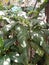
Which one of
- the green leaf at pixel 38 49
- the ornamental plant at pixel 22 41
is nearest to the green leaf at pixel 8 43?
the ornamental plant at pixel 22 41

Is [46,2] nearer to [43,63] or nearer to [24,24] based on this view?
[24,24]

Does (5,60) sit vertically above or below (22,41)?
below

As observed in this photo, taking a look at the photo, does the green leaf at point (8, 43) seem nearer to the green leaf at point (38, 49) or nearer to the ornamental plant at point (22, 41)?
the ornamental plant at point (22, 41)

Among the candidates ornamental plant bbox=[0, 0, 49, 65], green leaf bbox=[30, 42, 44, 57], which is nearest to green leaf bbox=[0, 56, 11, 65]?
ornamental plant bbox=[0, 0, 49, 65]

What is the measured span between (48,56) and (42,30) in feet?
0.87

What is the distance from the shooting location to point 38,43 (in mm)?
1854

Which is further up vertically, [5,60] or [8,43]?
[8,43]

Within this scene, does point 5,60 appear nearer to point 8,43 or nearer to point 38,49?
point 8,43

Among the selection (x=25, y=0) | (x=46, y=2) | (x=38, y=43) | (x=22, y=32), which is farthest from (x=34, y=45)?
(x=25, y=0)

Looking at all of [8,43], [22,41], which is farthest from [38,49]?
[8,43]

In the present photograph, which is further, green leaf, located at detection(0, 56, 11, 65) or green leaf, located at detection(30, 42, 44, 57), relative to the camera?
green leaf, located at detection(30, 42, 44, 57)

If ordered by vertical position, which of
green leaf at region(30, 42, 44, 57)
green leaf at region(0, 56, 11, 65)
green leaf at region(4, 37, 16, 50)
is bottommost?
green leaf at region(0, 56, 11, 65)

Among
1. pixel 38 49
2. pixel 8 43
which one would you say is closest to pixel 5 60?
pixel 8 43

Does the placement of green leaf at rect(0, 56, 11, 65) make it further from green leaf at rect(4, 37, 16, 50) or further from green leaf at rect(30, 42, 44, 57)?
green leaf at rect(30, 42, 44, 57)
